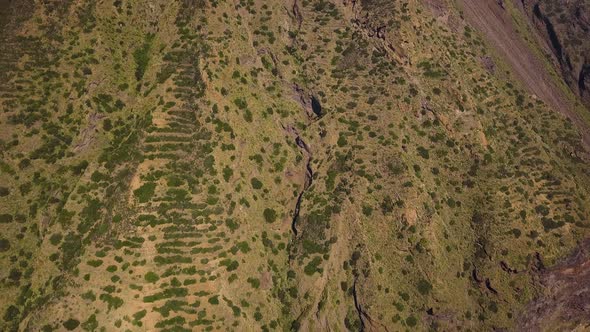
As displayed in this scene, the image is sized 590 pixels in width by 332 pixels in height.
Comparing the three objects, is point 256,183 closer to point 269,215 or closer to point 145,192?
point 269,215

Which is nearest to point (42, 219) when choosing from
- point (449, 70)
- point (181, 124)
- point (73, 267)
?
point (73, 267)

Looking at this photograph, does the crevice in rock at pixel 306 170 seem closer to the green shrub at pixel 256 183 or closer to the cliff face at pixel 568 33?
the green shrub at pixel 256 183

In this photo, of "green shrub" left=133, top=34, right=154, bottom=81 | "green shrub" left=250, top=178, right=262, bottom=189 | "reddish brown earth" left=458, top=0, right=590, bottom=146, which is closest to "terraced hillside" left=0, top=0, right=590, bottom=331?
"green shrub" left=133, top=34, right=154, bottom=81

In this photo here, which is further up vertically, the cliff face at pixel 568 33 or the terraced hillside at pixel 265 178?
the cliff face at pixel 568 33

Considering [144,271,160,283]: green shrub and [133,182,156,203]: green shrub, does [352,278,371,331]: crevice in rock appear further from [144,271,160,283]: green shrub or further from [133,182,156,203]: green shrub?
[133,182,156,203]: green shrub

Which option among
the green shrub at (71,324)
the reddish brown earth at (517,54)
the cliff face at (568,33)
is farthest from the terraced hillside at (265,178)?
the cliff face at (568,33)
